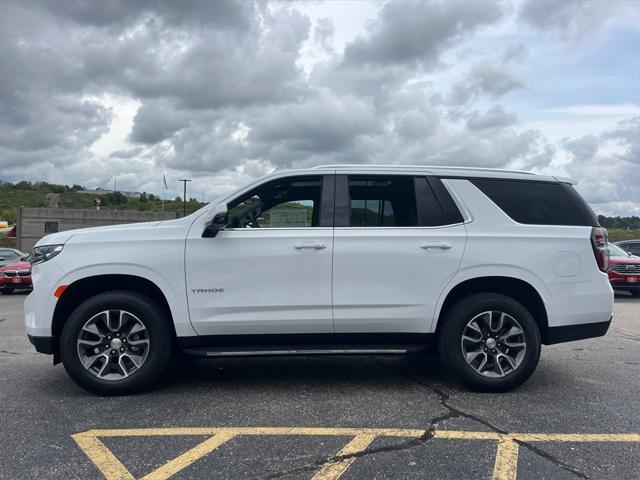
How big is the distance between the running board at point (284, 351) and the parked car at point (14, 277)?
12.8m

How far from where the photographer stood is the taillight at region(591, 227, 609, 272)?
475 centimetres

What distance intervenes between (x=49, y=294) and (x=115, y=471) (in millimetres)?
1881

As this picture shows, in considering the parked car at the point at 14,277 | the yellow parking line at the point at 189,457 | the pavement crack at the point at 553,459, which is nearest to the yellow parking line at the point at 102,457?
the yellow parking line at the point at 189,457

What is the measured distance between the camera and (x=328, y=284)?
4.52m

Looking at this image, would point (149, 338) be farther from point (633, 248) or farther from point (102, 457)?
point (633, 248)

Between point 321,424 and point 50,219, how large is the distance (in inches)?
1658

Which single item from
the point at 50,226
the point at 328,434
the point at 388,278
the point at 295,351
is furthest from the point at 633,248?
the point at 50,226

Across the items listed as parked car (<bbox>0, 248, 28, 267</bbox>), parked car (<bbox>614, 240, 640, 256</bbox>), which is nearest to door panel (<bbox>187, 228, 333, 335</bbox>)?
parked car (<bbox>0, 248, 28, 267</bbox>)

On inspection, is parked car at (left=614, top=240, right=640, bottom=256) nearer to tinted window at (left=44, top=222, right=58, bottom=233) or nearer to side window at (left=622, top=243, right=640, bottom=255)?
side window at (left=622, top=243, right=640, bottom=255)

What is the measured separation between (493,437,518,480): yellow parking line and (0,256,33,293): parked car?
14.8m

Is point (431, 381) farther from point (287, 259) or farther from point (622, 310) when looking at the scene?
point (622, 310)

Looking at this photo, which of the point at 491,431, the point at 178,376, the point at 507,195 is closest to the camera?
the point at 491,431

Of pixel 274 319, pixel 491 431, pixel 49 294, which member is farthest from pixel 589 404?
pixel 49 294

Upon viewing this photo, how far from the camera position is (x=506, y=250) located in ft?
15.2
